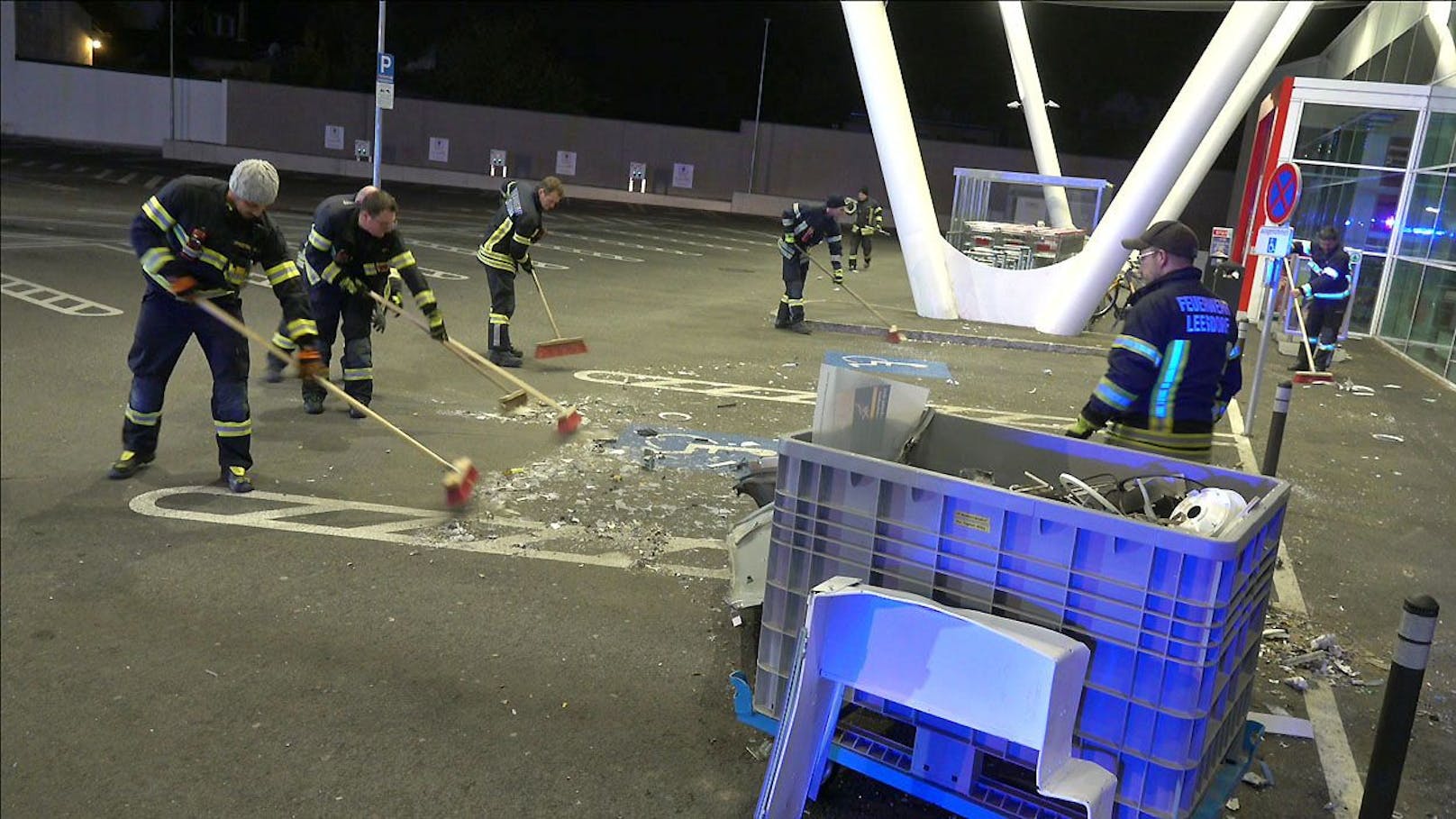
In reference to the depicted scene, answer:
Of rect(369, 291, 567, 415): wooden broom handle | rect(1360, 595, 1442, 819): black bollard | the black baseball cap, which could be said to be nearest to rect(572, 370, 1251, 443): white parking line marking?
rect(369, 291, 567, 415): wooden broom handle

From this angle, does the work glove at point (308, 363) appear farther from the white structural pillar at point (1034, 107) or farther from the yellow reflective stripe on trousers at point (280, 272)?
the white structural pillar at point (1034, 107)

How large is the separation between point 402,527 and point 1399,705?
419cm

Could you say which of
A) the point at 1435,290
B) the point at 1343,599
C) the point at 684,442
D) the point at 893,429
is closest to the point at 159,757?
the point at 893,429

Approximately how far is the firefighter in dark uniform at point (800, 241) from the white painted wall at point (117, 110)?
27.6m

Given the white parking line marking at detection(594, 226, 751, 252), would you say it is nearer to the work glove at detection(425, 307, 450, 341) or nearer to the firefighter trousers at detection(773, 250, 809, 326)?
the firefighter trousers at detection(773, 250, 809, 326)

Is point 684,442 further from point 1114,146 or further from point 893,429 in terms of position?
point 1114,146

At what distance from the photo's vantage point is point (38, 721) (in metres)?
3.17

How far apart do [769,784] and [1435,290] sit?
42.6 ft

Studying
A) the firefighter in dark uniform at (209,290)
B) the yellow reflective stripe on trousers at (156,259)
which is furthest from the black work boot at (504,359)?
the yellow reflective stripe on trousers at (156,259)

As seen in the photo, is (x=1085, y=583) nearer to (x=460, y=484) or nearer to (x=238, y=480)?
(x=460, y=484)

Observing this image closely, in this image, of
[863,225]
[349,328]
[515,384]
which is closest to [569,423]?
[515,384]

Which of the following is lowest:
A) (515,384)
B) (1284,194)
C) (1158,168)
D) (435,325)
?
(515,384)

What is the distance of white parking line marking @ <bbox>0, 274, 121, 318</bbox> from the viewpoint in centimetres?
945

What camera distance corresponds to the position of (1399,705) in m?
2.77
